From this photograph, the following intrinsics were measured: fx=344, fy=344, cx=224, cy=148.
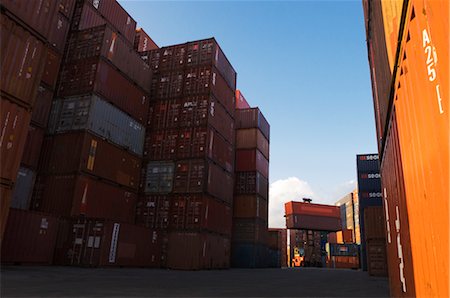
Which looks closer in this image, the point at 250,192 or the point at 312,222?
the point at 250,192

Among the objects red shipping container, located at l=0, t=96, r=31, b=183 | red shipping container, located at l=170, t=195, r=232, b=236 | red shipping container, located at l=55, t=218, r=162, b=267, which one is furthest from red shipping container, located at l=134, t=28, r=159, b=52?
red shipping container, located at l=0, t=96, r=31, b=183

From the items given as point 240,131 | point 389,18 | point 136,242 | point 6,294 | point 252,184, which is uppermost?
point 240,131

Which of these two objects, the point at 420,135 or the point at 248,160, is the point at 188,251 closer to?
the point at 248,160

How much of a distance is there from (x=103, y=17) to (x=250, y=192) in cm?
2121

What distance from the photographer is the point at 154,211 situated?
80.2 ft

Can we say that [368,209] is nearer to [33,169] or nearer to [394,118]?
[394,118]

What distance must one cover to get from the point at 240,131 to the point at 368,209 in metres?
17.5

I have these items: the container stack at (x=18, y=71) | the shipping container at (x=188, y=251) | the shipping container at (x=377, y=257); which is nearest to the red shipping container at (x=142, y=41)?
the shipping container at (x=188, y=251)

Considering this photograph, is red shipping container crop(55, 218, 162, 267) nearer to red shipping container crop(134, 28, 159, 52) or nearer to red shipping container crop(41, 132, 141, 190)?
red shipping container crop(41, 132, 141, 190)

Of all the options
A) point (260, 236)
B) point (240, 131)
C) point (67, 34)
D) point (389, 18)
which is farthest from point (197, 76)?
point (389, 18)

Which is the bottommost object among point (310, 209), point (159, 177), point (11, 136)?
point (11, 136)

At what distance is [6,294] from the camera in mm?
7000

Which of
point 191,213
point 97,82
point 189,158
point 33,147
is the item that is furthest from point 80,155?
point 191,213

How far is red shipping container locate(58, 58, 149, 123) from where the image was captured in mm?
21188
